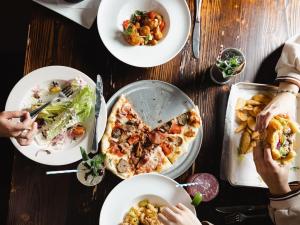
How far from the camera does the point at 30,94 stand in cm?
191

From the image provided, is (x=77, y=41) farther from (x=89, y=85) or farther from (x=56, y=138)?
(x=56, y=138)

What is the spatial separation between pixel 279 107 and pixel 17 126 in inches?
49.0

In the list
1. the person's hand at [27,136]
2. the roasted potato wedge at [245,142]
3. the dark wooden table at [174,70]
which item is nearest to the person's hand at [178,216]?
the dark wooden table at [174,70]

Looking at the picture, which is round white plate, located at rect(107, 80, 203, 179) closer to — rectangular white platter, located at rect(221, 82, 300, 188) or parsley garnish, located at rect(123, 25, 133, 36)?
rectangular white platter, located at rect(221, 82, 300, 188)

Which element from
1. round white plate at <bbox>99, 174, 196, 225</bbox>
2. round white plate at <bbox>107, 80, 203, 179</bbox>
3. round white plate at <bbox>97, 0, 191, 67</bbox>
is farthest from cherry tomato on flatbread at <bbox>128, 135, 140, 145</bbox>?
round white plate at <bbox>97, 0, 191, 67</bbox>

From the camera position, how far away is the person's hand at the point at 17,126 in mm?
1718

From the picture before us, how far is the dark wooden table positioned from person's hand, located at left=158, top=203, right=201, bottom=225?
199 mm

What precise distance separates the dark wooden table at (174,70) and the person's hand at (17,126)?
17cm

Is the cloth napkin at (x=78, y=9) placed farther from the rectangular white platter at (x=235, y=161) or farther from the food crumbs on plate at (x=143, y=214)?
the food crumbs on plate at (x=143, y=214)

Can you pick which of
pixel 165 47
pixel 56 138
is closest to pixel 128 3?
pixel 165 47

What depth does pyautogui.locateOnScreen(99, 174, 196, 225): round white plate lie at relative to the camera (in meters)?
1.86

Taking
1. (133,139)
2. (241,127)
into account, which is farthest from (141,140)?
(241,127)

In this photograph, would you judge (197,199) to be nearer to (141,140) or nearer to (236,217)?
(236,217)

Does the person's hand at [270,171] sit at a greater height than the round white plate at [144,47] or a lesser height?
lesser
